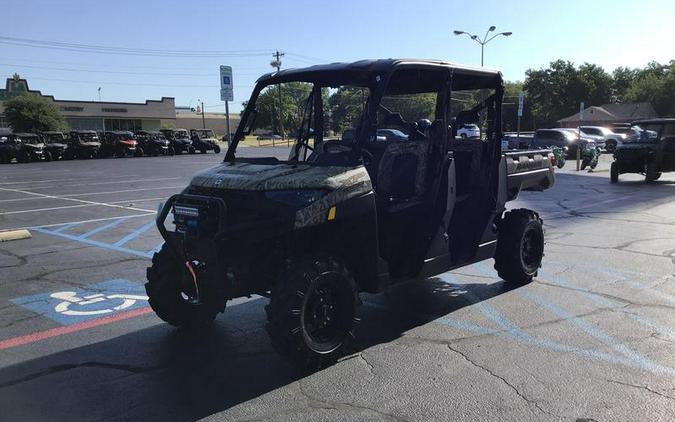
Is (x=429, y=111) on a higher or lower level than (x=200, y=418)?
higher

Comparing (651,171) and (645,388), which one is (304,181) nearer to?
(645,388)

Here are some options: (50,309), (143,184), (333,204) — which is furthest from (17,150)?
(333,204)

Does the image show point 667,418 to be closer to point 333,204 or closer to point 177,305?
point 333,204

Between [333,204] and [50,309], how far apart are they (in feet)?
10.9

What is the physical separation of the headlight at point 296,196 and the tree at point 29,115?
190 ft

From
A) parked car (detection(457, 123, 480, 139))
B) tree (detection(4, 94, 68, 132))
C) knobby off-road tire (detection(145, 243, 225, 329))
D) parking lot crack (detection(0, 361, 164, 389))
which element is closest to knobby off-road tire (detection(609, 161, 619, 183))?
parked car (detection(457, 123, 480, 139))

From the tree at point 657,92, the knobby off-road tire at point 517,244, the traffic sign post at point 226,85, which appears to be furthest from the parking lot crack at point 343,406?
the tree at point 657,92

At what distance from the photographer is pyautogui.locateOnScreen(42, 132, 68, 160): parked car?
35091mm

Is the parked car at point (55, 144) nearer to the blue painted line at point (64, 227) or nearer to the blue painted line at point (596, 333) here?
the blue painted line at point (64, 227)

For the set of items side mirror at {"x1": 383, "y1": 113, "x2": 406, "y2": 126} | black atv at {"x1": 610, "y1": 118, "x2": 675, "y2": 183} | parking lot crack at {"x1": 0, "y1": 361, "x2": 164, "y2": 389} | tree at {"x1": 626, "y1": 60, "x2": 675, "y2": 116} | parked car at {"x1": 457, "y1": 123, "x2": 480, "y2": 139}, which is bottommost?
parking lot crack at {"x1": 0, "y1": 361, "x2": 164, "y2": 389}

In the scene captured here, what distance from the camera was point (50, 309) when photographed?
5.45 metres

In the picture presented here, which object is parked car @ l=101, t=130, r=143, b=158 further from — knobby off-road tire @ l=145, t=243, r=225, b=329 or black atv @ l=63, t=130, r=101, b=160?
knobby off-road tire @ l=145, t=243, r=225, b=329

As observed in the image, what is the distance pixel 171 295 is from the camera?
15.4 ft

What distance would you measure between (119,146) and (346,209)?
3876 cm
